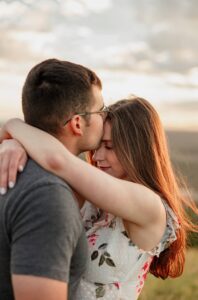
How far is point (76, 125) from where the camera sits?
284 cm

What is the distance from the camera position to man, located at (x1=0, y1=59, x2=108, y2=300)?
2.42 m

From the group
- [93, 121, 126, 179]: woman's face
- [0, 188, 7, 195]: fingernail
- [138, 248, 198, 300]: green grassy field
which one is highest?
[0, 188, 7, 195]: fingernail

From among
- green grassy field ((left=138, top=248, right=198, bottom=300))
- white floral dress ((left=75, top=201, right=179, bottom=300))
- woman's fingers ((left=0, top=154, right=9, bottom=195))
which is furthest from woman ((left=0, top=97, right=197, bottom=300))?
green grassy field ((left=138, top=248, right=198, bottom=300))

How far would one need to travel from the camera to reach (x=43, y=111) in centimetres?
278

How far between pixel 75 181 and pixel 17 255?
0.41 m

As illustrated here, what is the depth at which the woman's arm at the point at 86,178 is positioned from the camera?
8.71 ft

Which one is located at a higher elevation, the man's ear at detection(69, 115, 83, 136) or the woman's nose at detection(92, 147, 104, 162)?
the man's ear at detection(69, 115, 83, 136)

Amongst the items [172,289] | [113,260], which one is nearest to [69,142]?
[113,260]

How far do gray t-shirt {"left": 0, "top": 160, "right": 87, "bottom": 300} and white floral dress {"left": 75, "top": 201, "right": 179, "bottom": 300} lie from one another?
66cm

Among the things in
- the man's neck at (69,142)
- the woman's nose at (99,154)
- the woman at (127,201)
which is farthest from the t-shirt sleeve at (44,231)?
the woman's nose at (99,154)

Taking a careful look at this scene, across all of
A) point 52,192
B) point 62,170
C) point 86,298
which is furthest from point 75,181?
point 86,298

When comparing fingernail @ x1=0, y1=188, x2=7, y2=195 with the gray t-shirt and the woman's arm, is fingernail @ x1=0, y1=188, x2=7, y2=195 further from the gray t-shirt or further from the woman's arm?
the woman's arm

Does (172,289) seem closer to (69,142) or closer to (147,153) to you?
(147,153)

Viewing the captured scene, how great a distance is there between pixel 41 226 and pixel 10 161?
14.6 inches
